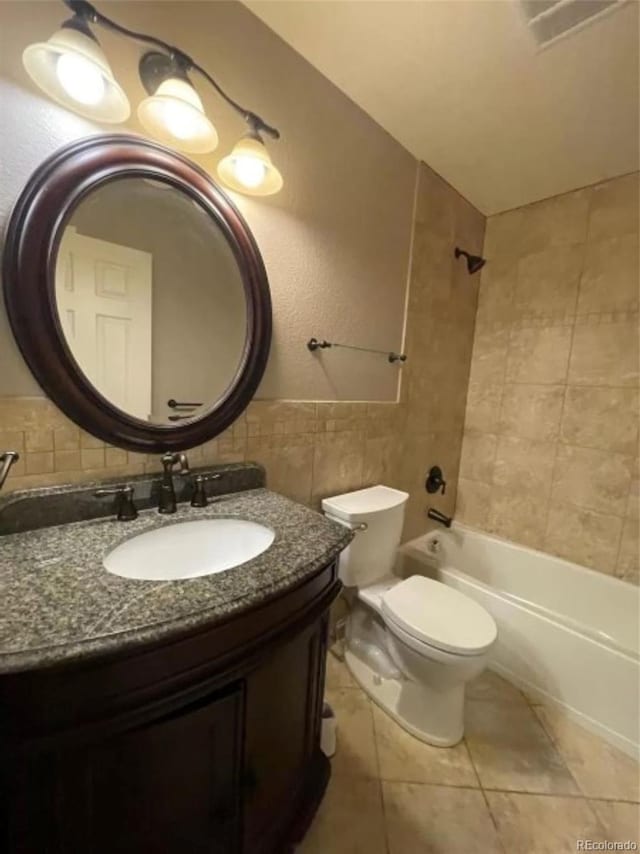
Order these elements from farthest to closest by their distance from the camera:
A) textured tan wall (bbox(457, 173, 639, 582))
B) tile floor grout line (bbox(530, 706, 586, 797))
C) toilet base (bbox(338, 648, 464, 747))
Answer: textured tan wall (bbox(457, 173, 639, 582))
toilet base (bbox(338, 648, 464, 747))
tile floor grout line (bbox(530, 706, 586, 797))

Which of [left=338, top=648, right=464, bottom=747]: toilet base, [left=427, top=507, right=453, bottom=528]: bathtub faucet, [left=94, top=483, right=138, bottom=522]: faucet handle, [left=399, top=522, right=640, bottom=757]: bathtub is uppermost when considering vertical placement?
[left=94, top=483, right=138, bottom=522]: faucet handle

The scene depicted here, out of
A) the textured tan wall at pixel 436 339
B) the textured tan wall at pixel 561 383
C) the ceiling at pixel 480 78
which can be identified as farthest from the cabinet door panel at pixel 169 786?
the textured tan wall at pixel 561 383

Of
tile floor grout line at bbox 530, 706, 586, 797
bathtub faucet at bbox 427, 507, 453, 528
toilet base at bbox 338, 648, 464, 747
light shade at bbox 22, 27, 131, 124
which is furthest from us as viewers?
bathtub faucet at bbox 427, 507, 453, 528

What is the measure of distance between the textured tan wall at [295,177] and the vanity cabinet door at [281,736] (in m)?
0.84

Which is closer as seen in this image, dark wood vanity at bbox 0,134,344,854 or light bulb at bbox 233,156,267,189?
dark wood vanity at bbox 0,134,344,854

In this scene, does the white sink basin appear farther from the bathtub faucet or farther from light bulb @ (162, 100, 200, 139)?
the bathtub faucet

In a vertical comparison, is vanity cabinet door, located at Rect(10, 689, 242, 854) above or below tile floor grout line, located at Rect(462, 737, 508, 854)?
above

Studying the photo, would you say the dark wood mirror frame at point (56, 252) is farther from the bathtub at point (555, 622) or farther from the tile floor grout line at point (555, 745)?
the tile floor grout line at point (555, 745)

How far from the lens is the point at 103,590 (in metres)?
0.68

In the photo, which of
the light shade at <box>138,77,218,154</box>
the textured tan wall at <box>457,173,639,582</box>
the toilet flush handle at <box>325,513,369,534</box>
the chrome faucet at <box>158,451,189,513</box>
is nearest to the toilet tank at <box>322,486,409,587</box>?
the toilet flush handle at <box>325,513,369,534</box>

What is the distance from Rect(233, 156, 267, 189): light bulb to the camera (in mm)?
1132

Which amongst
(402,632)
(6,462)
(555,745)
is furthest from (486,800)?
(6,462)

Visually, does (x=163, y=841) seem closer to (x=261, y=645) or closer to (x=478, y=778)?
(x=261, y=645)

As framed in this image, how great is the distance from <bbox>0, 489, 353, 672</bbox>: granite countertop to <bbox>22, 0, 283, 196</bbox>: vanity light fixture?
40.3 inches
